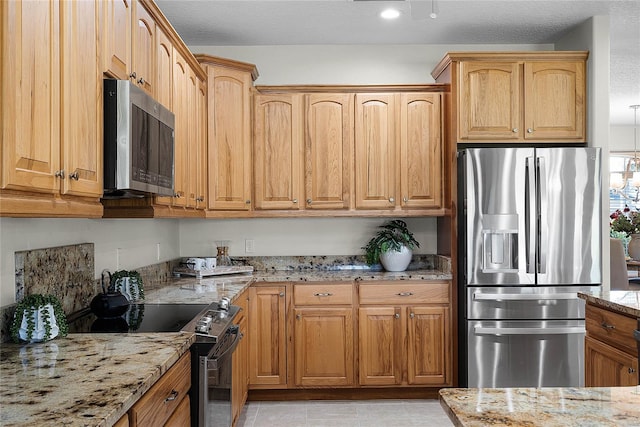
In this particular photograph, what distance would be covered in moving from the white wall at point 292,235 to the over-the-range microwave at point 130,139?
208cm

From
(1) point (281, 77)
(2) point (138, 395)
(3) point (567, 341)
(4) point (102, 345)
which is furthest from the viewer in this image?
(1) point (281, 77)

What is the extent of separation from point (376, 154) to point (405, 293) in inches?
41.2

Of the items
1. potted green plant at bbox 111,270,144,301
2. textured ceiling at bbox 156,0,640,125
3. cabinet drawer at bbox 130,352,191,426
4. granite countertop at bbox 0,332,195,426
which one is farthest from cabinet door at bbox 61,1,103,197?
textured ceiling at bbox 156,0,640,125

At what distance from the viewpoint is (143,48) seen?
2.56 metres

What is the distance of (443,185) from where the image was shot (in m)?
4.20

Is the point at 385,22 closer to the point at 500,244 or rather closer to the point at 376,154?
the point at 376,154

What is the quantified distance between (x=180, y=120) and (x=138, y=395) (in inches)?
82.0

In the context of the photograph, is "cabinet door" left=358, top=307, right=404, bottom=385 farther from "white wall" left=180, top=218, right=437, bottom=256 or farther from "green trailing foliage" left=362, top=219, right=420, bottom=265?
"white wall" left=180, top=218, right=437, bottom=256

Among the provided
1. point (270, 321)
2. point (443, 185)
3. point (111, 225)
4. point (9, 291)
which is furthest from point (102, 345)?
point (443, 185)

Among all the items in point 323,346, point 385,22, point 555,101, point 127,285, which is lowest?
point 323,346

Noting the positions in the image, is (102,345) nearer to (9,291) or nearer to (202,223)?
(9,291)

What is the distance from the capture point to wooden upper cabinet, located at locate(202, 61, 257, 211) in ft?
13.1

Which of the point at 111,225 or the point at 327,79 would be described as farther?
the point at 327,79

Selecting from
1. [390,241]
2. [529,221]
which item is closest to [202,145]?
[390,241]
